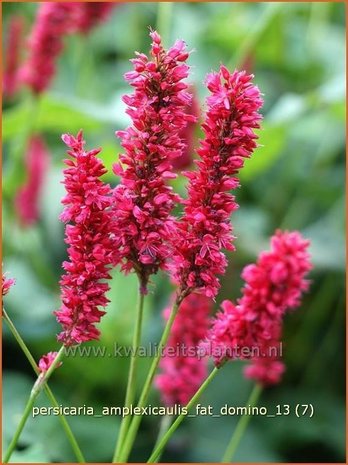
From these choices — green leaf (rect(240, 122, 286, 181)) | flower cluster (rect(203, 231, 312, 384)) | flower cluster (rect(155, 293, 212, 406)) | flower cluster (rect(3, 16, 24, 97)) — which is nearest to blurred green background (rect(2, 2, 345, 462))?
green leaf (rect(240, 122, 286, 181))

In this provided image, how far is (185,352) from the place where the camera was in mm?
1599

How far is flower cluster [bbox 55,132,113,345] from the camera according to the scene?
1.17 meters

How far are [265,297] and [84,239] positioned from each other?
0.99 feet

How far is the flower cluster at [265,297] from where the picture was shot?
123 centimetres

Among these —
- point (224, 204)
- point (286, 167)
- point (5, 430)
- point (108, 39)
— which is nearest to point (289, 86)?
point (286, 167)

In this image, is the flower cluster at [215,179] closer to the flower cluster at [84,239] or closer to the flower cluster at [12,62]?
the flower cluster at [84,239]

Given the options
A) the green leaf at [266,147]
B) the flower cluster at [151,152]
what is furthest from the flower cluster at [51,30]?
the flower cluster at [151,152]

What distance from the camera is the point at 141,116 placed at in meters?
1.15

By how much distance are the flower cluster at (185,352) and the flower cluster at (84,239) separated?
14.8 inches

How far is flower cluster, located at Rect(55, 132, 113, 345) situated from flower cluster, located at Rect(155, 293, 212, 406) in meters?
0.38

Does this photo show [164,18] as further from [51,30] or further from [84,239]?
[84,239]

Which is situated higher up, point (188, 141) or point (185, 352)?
point (188, 141)

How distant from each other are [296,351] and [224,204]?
5.95 ft

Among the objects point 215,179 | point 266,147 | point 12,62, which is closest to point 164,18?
point 12,62
